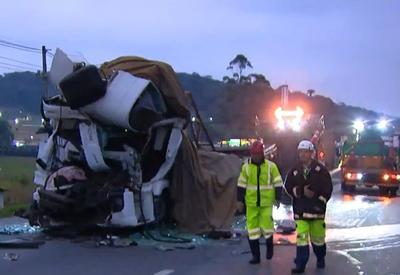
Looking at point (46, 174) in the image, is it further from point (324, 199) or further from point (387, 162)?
point (387, 162)

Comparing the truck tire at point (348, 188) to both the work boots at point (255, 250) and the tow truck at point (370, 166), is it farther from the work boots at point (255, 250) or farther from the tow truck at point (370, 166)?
the work boots at point (255, 250)

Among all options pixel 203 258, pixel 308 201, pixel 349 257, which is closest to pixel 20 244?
pixel 203 258

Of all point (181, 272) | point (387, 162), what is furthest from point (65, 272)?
point (387, 162)

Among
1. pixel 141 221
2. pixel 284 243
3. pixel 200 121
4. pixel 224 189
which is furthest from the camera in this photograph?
pixel 200 121

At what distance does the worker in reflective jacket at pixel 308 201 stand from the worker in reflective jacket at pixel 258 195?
52 cm

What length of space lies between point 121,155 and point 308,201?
420cm

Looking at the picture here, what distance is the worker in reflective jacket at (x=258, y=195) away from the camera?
31.4 feet

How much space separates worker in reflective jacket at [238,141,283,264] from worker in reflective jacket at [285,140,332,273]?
0.52 metres

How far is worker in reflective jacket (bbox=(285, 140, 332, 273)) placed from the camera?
8883 mm

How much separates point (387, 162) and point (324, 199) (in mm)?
17280

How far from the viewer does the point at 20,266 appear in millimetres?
9516

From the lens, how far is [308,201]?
8.95m

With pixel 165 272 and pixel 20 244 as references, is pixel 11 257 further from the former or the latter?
pixel 165 272

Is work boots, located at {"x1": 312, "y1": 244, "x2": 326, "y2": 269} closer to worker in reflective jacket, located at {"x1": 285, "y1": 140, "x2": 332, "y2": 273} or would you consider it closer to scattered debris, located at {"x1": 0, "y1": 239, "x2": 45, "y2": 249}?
worker in reflective jacket, located at {"x1": 285, "y1": 140, "x2": 332, "y2": 273}
